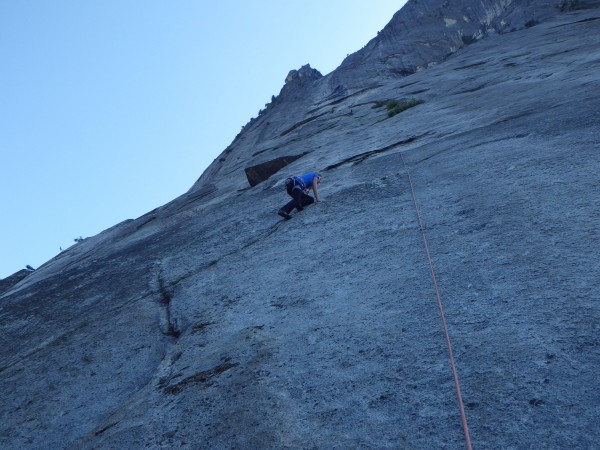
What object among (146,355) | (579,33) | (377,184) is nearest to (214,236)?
(377,184)

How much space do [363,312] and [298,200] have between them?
416 centimetres

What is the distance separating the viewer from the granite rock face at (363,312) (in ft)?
12.2

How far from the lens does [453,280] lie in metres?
5.04

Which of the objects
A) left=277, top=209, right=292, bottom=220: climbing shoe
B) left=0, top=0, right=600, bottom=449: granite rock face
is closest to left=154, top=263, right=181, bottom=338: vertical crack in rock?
left=0, top=0, right=600, bottom=449: granite rock face

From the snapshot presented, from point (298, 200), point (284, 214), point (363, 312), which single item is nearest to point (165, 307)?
point (284, 214)

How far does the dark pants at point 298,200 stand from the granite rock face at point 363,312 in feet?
1.19

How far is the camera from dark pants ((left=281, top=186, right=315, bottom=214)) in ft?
29.3

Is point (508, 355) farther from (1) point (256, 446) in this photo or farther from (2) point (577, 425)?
(1) point (256, 446)

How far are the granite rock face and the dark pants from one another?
36cm

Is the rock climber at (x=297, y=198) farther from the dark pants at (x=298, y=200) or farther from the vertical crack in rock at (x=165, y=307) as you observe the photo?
the vertical crack in rock at (x=165, y=307)

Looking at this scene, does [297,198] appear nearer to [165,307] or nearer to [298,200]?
[298,200]

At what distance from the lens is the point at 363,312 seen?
5008 mm

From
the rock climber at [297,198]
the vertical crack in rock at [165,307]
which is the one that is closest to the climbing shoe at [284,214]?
the rock climber at [297,198]

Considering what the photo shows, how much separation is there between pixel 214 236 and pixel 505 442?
6485 mm
